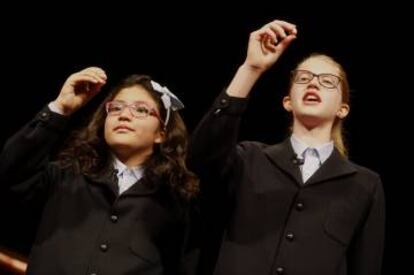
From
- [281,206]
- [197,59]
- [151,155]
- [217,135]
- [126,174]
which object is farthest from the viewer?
[197,59]

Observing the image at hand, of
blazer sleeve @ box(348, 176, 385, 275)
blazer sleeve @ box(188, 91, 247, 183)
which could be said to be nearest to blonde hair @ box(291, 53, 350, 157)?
blazer sleeve @ box(348, 176, 385, 275)

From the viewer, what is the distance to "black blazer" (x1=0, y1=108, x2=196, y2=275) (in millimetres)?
2141

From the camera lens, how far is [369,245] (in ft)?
7.08

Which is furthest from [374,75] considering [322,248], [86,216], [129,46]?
[86,216]

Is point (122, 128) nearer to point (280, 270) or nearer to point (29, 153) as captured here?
point (29, 153)

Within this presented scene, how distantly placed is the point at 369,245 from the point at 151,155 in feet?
2.58

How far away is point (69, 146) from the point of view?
8.04 ft

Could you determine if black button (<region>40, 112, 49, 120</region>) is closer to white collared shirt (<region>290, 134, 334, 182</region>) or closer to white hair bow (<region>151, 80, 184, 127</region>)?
white hair bow (<region>151, 80, 184, 127</region>)

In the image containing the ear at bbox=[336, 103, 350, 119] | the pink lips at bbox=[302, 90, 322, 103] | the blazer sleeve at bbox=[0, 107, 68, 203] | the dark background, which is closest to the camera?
the blazer sleeve at bbox=[0, 107, 68, 203]

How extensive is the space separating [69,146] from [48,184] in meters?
0.21

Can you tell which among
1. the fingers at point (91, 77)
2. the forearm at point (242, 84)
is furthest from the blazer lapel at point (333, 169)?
the fingers at point (91, 77)

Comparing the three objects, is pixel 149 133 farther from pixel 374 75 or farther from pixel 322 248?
pixel 374 75

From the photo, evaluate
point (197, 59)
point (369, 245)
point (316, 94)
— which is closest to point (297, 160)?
point (316, 94)

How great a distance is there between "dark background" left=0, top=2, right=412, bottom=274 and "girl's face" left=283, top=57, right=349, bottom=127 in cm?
96
